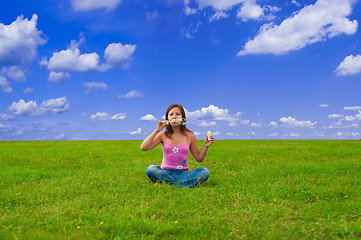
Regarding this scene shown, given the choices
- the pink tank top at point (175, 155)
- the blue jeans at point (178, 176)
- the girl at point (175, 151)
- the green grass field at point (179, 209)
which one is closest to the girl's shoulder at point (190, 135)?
the girl at point (175, 151)

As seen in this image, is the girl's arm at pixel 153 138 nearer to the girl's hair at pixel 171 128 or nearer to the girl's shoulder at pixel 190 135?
the girl's hair at pixel 171 128

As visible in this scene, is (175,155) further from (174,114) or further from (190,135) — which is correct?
(174,114)

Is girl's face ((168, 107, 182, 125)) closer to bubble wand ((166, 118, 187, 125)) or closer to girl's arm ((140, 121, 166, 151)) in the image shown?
bubble wand ((166, 118, 187, 125))

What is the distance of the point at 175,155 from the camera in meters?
7.59

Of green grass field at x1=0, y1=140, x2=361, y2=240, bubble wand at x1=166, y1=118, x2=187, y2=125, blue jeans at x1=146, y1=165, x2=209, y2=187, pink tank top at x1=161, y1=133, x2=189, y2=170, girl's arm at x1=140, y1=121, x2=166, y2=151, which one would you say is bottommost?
green grass field at x1=0, y1=140, x2=361, y2=240

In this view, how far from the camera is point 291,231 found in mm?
4551

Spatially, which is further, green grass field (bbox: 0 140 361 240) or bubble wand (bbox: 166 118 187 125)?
bubble wand (bbox: 166 118 187 125)

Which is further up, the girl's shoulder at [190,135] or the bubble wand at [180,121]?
the bubble wand at [180,121]

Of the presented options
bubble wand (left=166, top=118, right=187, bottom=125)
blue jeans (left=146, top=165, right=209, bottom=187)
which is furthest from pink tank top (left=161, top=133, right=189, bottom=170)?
bubble wand (left=166, top=118, right=187, bottom=125)

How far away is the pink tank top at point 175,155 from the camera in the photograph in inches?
298

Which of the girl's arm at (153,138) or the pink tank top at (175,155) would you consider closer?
the girl's arm at (153,138)

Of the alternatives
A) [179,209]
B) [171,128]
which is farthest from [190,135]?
[179,209]

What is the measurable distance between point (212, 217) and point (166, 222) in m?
0.83

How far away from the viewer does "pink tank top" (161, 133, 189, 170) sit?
756 centimetres
